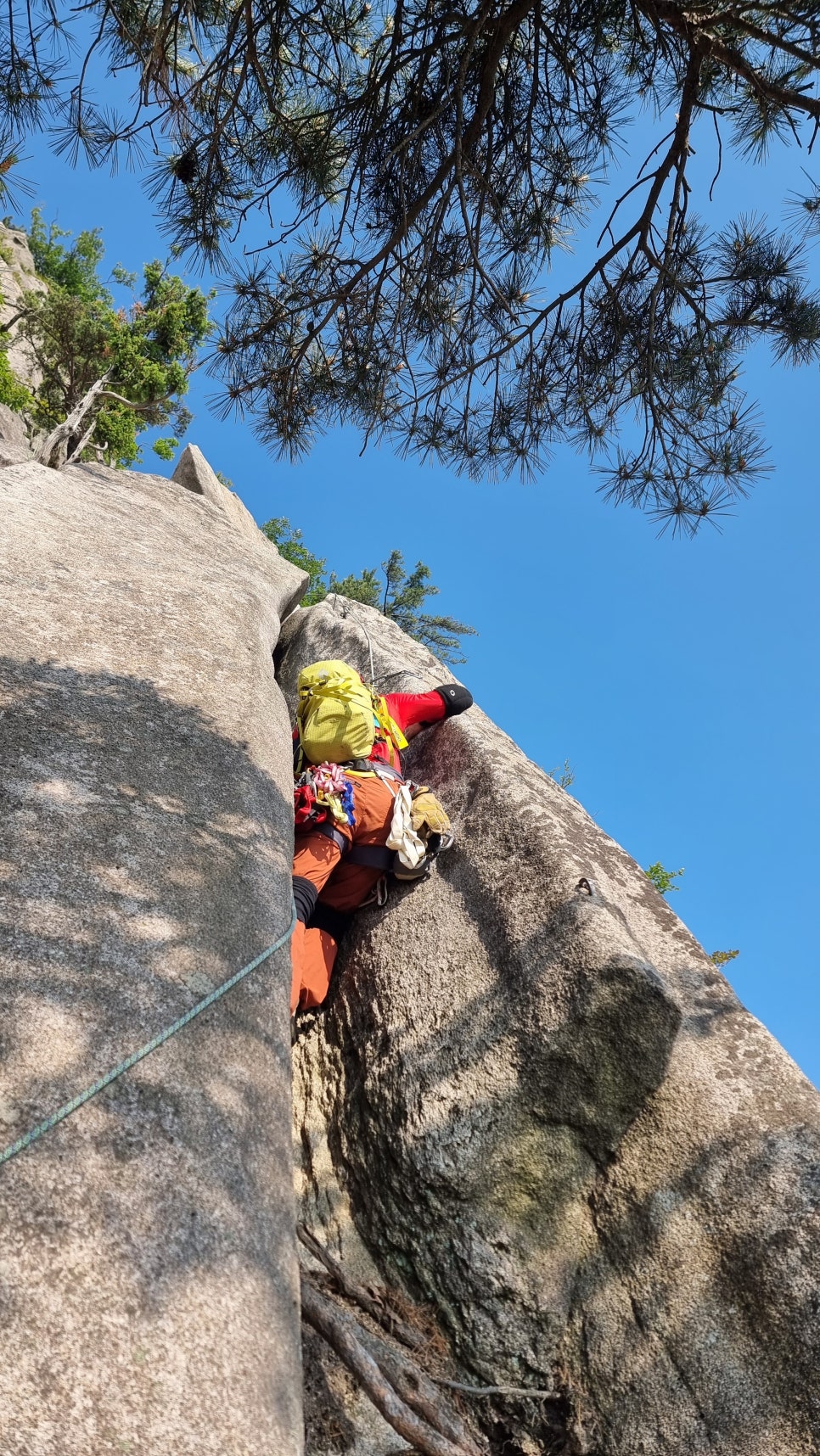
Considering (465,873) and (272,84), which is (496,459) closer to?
(272,84)

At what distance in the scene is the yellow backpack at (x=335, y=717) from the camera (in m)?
4.70

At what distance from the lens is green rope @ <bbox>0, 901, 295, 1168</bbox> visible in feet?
6.01

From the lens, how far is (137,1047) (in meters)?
2.17

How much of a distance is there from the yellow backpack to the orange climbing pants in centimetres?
21

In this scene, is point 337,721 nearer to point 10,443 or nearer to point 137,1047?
point 137,1047

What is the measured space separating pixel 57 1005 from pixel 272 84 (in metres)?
4.50

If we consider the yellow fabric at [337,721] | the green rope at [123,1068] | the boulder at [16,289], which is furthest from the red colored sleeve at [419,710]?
the boulder at [16,289]

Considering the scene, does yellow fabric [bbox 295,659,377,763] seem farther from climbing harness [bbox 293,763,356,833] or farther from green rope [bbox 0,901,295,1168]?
green rope [bbox 0,901,295,1168]

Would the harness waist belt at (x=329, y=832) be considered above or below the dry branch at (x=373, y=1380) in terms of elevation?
above

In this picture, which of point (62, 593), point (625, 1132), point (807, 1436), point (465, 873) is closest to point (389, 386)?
point (62, 593)

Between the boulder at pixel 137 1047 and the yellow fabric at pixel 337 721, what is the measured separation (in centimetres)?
46

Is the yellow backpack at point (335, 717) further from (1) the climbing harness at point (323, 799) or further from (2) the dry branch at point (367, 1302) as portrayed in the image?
(2) the dry branch at point (367, 1302)

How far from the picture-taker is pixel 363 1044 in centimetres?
399

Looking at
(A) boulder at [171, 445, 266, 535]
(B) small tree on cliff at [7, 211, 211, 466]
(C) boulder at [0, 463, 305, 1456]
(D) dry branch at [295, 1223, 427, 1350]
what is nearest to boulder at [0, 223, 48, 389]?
(B) small tree on cliff at [7, 211, 211, 466]
